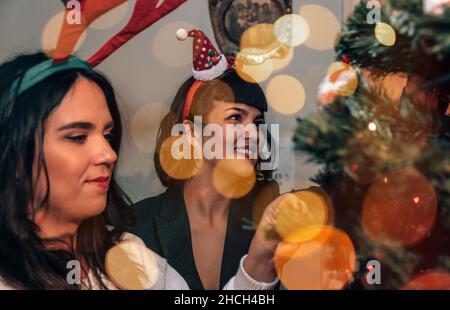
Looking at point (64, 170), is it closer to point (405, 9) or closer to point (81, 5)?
point (81, 5)

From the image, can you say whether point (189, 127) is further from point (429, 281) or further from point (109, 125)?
point (429, 281)

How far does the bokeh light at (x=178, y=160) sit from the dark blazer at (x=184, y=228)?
0.05 metres

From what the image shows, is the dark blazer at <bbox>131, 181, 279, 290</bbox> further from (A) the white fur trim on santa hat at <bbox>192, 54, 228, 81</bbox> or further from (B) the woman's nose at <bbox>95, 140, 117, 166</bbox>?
(A) the white fur trim on santa hat at <bbox>192, 54, 228, 81</bbox>

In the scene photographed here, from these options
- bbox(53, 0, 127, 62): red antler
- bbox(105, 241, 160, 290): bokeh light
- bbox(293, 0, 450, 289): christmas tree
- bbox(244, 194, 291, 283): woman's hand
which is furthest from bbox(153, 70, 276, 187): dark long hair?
bbox(293, 0, 450, 289): christmas tree

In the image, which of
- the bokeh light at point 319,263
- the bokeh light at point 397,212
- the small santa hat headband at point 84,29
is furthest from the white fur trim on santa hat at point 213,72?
the bokeh light at point 397,212

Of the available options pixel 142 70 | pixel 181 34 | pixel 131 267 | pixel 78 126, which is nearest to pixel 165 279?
pixel 131 267

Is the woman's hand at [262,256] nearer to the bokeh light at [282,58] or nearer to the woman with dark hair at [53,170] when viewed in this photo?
the woman with dark hair at [53,170]

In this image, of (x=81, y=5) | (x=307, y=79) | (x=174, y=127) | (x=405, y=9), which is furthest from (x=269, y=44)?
(x=405, y=9)

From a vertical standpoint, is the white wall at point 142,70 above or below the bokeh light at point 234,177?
above

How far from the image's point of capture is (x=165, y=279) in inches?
65.6

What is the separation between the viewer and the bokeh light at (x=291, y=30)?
5.46ft

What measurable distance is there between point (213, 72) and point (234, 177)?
0.32m

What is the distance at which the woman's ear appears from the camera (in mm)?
1702

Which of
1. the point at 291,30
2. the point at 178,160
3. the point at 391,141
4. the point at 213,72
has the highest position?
the point at 291,30
